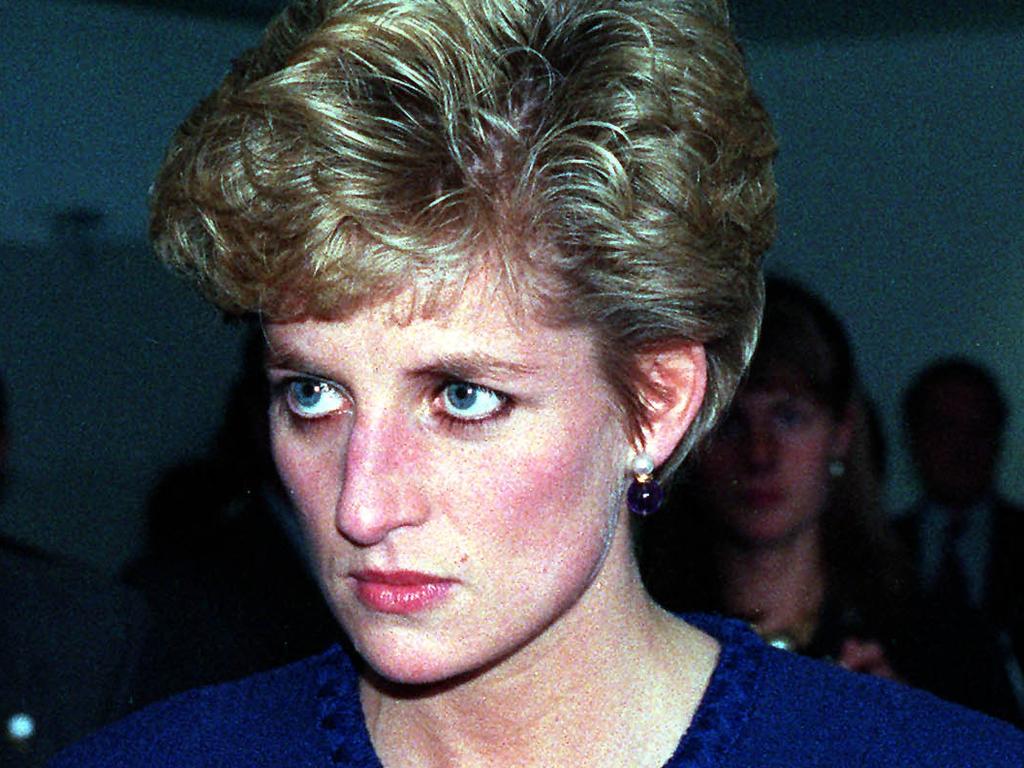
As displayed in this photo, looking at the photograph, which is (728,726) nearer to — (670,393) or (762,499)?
(670,393)

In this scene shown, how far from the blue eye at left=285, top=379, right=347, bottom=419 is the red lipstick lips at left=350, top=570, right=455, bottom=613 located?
0.13m

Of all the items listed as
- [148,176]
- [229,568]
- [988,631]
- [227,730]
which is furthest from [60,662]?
[988,631]

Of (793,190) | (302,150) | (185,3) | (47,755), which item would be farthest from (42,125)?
(302,150)

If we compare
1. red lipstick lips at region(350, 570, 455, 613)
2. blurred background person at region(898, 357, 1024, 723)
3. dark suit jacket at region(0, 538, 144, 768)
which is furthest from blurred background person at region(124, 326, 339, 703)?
blurred background person at region(898, 357, 1024, 723)

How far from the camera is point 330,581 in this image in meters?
1.18

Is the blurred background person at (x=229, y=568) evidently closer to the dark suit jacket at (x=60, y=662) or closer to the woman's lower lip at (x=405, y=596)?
the dark suit jacket at (x=60, y=662)

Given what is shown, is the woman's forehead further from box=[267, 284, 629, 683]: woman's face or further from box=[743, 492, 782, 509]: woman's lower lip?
box=[743, 492, 782, 509]: woman's lower lip

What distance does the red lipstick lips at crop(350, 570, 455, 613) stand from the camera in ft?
3.72

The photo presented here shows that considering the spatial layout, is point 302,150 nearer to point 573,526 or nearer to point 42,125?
point 573,526

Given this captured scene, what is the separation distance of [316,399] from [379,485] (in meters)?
0.11

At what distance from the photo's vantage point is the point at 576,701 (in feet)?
4.20

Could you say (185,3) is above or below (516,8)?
below

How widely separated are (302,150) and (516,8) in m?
0.20

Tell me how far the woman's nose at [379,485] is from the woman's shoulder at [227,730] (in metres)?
0.31
